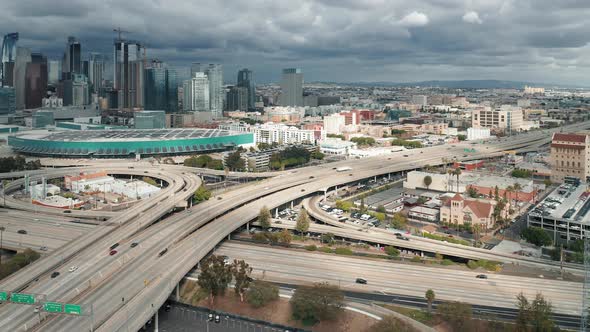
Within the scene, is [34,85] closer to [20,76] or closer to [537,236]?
[20,76]

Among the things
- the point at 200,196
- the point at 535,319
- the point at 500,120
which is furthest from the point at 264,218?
the point at 500,120

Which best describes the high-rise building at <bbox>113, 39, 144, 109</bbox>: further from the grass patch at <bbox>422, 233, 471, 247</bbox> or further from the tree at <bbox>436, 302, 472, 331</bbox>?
the tree at <bbox>436, 302, 472, 331</bbox>

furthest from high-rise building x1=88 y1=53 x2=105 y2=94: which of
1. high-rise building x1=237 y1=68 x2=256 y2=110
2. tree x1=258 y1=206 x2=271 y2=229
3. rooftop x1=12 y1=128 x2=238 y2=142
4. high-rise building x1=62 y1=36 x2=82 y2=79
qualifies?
tree x1=258 y1=206 x2=271 y2=229

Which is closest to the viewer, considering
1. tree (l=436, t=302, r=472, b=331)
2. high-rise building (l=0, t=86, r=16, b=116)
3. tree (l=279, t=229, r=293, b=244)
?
tree (l=436, t=302, r=472, b=331)

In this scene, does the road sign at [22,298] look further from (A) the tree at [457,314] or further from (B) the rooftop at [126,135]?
(B) the rooftop at [126,135]

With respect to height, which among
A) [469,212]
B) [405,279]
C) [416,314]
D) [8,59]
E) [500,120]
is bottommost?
[416,314]
